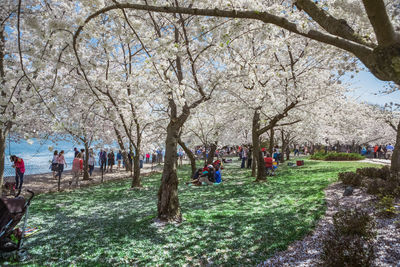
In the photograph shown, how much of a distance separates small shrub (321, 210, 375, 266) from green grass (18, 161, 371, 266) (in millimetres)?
890

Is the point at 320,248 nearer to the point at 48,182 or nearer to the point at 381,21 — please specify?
the point at 381,21

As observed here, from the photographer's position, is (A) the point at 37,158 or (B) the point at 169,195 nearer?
(B) the point at 169,195

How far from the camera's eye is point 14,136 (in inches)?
882

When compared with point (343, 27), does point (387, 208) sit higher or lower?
lower

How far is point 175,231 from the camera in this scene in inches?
240

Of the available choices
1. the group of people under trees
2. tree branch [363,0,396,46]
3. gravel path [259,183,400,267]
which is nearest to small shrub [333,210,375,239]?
gravel path [259,183,400,267]

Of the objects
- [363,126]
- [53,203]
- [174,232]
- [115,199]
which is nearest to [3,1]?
[53,203]

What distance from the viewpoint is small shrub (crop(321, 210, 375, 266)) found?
3717 mm

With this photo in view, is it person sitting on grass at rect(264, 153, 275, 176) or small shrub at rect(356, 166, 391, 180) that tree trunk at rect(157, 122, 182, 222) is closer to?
small shrub at rect(356, 166, 391, 180)

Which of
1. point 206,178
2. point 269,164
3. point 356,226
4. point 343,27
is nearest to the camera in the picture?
point 343,27

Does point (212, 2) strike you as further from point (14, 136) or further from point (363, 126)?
point (363, 126)

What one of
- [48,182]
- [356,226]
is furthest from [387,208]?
[48,182]

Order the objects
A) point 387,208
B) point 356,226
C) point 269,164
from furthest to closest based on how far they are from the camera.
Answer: point 269,164 < point 387,208 < point 356,226

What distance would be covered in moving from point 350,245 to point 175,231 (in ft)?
12.0
